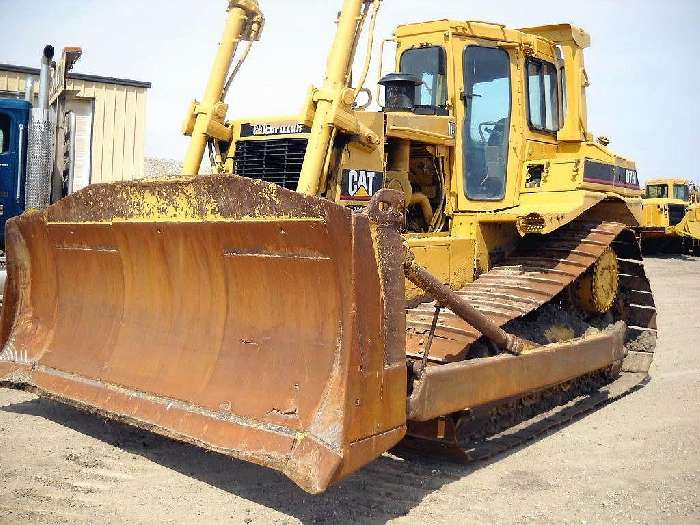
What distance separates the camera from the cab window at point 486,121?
5.52 m

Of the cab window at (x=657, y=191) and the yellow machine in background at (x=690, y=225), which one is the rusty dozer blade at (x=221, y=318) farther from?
the cab window at (x=657, y=191)

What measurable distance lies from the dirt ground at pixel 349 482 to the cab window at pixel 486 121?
75.6 inches

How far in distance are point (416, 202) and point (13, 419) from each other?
124 inches

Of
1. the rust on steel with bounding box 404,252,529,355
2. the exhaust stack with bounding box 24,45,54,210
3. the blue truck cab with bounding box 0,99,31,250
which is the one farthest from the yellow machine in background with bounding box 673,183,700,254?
the rust on steel with bounding box 404,252,529,355

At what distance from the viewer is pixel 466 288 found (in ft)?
16.2

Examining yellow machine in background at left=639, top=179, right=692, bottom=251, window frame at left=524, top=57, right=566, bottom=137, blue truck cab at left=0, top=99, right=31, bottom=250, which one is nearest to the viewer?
window frame at left=524, top=57, right=566, bottom=137

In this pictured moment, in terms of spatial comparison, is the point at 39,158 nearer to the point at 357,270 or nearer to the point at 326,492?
the point at 326,492

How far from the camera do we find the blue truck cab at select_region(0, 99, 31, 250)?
900 centimetres

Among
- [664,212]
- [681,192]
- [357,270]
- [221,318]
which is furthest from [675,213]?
[357,270]

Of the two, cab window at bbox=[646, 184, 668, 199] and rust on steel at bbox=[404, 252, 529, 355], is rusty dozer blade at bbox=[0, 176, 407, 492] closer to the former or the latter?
rust on steel at bbox=[404, 252, 529, 355]

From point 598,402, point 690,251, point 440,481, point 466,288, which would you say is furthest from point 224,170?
point 690,251

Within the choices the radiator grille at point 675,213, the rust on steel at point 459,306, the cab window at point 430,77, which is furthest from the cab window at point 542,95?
the radiator grille at point 675,213

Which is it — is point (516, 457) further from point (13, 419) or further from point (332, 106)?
point (13, 419)

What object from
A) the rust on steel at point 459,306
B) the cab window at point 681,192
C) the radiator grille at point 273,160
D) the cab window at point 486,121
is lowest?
the rust on steel at point 459,306
